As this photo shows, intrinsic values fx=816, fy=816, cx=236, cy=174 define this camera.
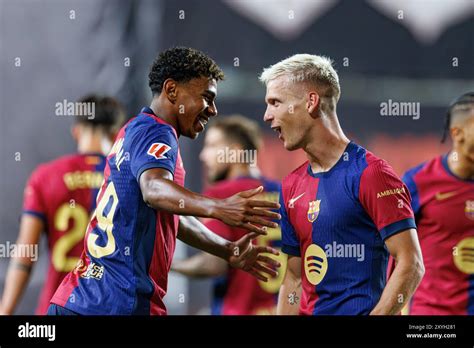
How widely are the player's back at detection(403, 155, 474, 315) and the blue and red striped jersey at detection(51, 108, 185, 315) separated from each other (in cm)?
175

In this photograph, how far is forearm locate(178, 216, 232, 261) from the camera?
360cm

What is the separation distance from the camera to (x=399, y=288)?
9.63 ft

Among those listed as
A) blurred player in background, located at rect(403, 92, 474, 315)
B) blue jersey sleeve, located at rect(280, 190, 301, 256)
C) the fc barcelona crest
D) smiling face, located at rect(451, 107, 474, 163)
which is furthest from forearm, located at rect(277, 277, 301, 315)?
smiling face, located at rect(451, 107, 474, 163)

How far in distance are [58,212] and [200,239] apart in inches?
57.8

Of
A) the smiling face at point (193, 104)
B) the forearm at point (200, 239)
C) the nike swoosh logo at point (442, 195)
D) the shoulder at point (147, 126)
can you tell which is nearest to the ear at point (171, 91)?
the smiling face at point (193, 104)

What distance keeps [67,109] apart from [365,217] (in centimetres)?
452

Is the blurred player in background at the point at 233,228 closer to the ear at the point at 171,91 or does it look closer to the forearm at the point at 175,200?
the ear at the point at 171,91

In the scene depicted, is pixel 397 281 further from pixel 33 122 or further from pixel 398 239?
pixel 33 122

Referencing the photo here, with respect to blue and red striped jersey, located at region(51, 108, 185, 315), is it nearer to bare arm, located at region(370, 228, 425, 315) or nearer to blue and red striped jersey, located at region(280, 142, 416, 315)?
blue and red striped jersey, located at region(280, 142, 416, 315)

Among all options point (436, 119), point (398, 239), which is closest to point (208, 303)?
point (436, 119)

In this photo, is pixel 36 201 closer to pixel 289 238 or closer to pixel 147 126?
pixel 147 126

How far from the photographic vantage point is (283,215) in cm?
344

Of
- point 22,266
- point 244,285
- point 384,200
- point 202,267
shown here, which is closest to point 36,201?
point 22,266

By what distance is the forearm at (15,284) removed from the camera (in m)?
4.66
